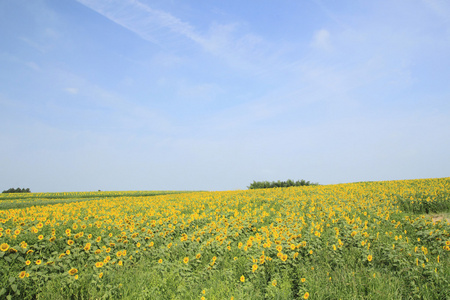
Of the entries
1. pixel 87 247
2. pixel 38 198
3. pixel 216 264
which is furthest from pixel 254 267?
pixel 38 198

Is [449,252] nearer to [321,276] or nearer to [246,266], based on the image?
[321,276]

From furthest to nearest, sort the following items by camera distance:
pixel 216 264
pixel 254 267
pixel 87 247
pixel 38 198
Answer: pixel 38 198 < pixel 87 247 < pixel 216 264 < pixel 254 267

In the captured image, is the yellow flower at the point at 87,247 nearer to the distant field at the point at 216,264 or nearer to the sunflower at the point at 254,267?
the distant field at the point at 216,264

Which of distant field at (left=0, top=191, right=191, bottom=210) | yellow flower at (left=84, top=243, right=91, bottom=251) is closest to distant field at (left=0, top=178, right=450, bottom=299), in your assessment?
yellow flower at (left=84, top=243, right=91, bottom=251)

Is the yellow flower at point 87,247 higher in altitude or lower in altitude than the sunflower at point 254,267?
higher

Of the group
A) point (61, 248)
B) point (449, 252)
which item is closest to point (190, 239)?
point (61, 248)

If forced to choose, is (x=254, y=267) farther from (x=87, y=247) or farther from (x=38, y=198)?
(x=38, y=198)

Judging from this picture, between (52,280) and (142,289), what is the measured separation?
67.7 inches

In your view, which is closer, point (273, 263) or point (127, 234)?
point (273, 263)

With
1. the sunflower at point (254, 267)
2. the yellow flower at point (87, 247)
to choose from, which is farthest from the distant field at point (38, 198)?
the sunflower at point (254, 267)

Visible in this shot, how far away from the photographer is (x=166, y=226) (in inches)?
327

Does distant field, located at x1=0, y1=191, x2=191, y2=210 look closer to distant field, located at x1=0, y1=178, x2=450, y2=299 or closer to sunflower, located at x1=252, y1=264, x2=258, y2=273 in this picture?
distant field, located at x1=0, y1=178, x2=450, y2=299

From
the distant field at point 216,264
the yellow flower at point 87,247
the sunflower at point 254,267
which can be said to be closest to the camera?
the distant field at point 216,264

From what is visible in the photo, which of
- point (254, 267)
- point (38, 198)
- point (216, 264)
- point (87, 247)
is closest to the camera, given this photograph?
point (254, 267)
